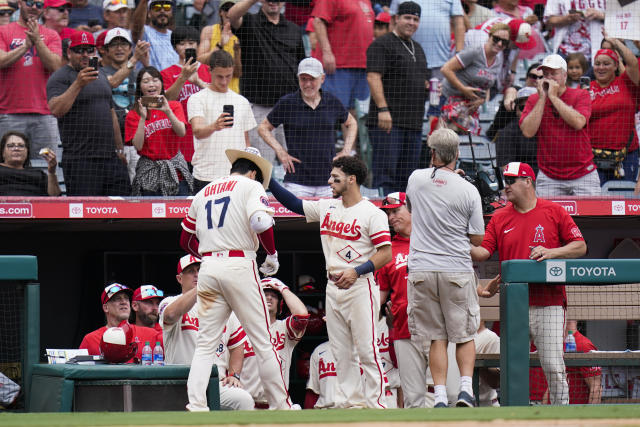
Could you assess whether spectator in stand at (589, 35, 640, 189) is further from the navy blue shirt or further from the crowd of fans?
the navy blue shirt

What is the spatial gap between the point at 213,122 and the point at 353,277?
3.12 metres

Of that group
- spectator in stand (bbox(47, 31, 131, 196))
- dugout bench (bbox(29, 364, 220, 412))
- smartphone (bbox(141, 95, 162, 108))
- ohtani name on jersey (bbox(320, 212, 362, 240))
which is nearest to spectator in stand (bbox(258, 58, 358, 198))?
smartphone (bbox(141, 95, 162, 108))

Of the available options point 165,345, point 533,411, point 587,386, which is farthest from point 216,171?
point 533,411

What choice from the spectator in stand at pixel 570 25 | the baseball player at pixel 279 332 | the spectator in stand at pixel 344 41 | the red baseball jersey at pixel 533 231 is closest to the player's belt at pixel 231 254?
the baseball player at pixel 279 332

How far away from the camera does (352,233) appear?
7.30m

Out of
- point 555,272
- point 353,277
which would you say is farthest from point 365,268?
point 555,272

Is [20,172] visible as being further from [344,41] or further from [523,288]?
[523,288]

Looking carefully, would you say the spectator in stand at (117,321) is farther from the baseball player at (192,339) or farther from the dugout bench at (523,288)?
the dugout bench at (523,288)

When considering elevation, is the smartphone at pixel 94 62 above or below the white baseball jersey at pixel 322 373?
above

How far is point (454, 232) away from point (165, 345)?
2.31 m

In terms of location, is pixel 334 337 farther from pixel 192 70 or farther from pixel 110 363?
pixel 192 70

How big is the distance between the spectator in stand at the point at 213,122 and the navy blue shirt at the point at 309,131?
0.40 metres

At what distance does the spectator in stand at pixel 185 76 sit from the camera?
10.1 metres

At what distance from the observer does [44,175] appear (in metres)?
9.76
